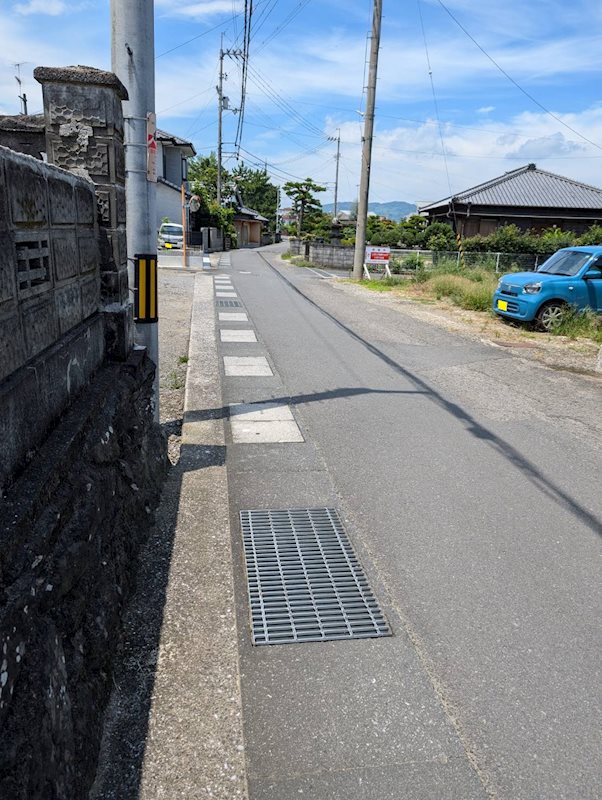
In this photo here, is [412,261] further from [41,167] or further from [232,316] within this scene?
[41,167]

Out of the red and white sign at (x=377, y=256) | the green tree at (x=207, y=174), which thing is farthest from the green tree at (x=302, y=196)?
the red and white sign at (x=377, y=256)

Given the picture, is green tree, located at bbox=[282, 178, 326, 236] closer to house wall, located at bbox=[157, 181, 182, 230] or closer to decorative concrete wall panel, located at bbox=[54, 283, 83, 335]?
house wall, located at bbox=[157, 181, 182, 230]

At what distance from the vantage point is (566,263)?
13.0 meters

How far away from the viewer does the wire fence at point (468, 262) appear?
867 inches

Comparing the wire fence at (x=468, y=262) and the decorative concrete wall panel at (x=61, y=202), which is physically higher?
the decorative concrete wall panel at (x=61, y=202)

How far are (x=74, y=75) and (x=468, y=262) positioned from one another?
838 inches

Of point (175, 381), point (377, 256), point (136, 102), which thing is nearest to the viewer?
point (136, 102)

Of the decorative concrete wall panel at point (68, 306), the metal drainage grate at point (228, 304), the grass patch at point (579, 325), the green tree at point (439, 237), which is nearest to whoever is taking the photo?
the decorative concrete wall panel at point (68, 306)

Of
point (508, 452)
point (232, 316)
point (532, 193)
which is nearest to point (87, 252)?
point (508, 452)

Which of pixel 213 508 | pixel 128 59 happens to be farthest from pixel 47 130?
pixel 213 508

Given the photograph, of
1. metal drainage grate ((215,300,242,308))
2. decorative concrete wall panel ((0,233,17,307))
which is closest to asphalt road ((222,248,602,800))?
decorative concrete wall panel ((0,233,17,307))

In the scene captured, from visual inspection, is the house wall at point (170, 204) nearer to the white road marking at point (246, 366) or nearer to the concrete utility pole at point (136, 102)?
the white road marking at point (246, 366)

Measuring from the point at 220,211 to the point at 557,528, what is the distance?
142 feet

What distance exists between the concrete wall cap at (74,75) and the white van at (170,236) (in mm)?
31184
